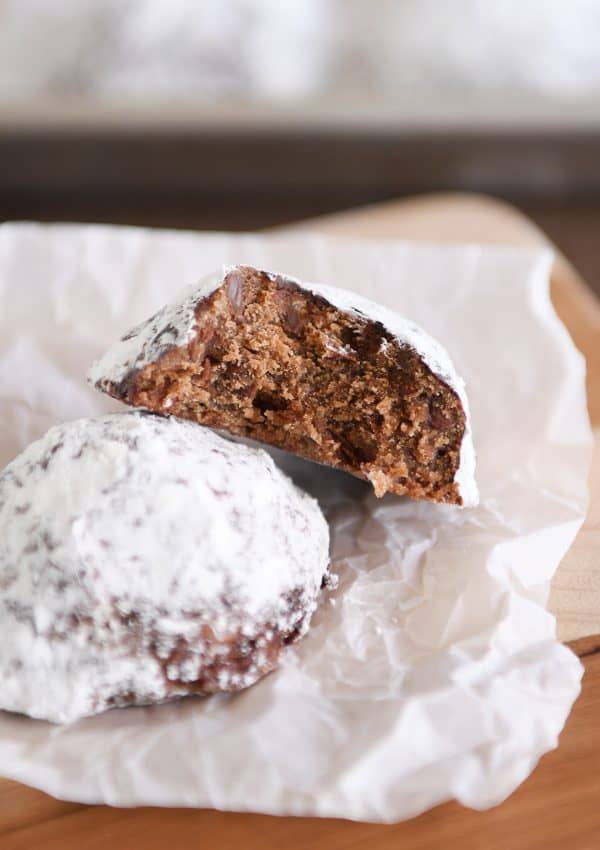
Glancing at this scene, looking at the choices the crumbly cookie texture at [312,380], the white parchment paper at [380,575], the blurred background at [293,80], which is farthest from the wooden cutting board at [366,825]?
the blurred background at [293,80]

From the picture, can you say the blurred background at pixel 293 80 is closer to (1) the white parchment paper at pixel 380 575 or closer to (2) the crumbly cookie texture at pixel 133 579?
(1) the white parchment paper at pixel 380 575

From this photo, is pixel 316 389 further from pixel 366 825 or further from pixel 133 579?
pixel 366 825

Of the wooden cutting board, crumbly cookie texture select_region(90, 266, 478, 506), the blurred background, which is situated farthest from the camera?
the blurred background

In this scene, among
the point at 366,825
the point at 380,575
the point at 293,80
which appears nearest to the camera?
the point at 366,825

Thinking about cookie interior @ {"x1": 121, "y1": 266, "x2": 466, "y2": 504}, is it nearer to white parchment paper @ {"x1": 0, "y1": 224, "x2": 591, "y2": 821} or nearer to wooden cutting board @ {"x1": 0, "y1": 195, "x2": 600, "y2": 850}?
white parchment paper @ {"x1": 0, "y1": 224, "x2": 591, "y2": 821}

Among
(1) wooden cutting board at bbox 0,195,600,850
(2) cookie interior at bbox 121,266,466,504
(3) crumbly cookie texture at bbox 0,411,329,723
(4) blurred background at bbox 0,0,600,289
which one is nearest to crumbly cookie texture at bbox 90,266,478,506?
(2) cookie interior at bbox 121,266,466,504

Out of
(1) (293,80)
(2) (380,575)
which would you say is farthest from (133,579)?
(1) (293,80)

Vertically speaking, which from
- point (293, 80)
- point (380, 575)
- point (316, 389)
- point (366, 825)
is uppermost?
point (293, 80)
